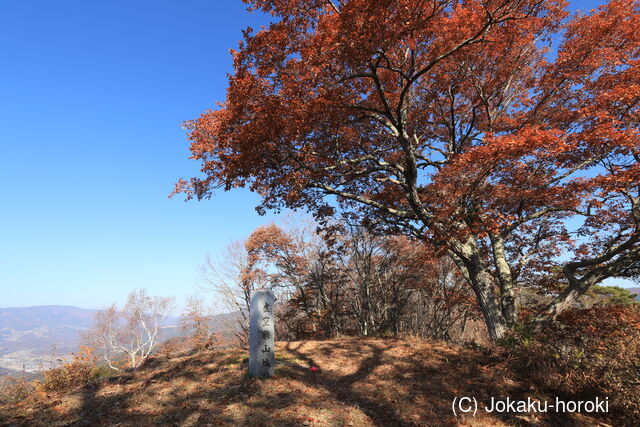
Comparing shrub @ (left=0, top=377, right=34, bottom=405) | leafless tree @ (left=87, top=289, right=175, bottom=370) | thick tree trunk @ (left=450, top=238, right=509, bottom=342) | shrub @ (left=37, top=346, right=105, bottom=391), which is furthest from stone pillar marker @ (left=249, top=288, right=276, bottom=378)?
leafless tree @ (left=87, top=289, right=175, bottom=370)

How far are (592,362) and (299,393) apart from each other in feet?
18.5

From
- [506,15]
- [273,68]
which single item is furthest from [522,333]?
[273,68]

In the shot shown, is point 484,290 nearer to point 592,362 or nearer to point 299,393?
point 592,362

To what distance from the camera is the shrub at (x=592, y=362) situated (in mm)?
5125

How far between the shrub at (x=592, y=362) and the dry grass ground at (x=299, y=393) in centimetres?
51

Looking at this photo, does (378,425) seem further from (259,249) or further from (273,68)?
(259,249)

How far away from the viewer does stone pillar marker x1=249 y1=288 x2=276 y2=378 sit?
6574 mm

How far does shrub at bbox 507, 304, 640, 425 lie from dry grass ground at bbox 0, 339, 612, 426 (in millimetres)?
510

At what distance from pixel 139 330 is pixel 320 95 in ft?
119

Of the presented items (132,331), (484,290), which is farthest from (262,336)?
(132,331)

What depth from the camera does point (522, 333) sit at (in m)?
6.77

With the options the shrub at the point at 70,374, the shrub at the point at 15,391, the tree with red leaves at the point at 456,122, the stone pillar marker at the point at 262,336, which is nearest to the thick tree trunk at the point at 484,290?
the tree with red leaves at the point at 456,122

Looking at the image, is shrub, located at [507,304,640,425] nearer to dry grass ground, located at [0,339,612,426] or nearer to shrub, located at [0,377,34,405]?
dry grass ground, located at [0,339,612,426]

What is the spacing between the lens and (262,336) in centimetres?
679
